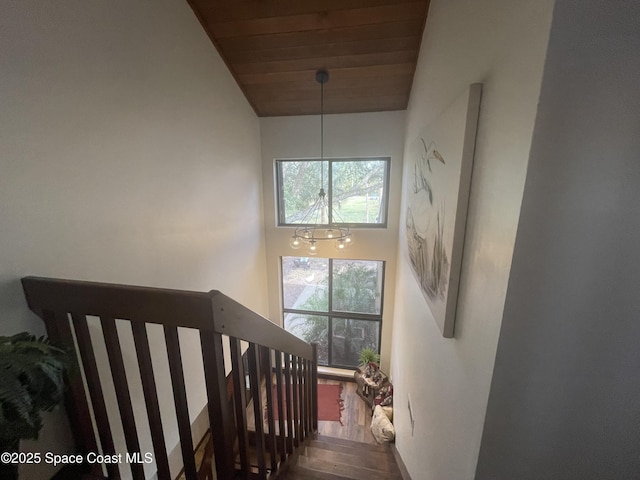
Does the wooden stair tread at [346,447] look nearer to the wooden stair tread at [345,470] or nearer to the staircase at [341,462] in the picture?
the staircase at [341,462]

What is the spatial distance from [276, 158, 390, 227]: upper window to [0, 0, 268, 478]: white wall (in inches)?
57.0

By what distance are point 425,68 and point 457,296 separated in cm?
205

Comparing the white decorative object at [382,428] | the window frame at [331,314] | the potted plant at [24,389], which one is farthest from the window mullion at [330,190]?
the potted plant at [24,389]

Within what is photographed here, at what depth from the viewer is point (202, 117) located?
2.52m

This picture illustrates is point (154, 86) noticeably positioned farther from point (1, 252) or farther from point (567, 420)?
point (567, 420)

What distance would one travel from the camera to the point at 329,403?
4.23 metres

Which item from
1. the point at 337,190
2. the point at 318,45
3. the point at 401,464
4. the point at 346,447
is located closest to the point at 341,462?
the point at 346,447

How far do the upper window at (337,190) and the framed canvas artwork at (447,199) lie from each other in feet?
7.25

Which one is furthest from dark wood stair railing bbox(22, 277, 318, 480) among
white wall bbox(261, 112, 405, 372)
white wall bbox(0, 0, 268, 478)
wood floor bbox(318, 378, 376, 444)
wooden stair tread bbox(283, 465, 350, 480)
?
white wall bbox(261, 112, 405, 372)

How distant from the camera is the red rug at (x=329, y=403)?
397cm

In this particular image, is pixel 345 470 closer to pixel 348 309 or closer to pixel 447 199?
pixel 447 199

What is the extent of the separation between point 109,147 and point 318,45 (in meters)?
2.11

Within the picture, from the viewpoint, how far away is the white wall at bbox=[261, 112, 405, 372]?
371cm

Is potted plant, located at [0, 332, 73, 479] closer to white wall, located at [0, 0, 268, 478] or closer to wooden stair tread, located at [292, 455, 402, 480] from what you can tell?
white wall, located at [0, 0, 268, 478]
